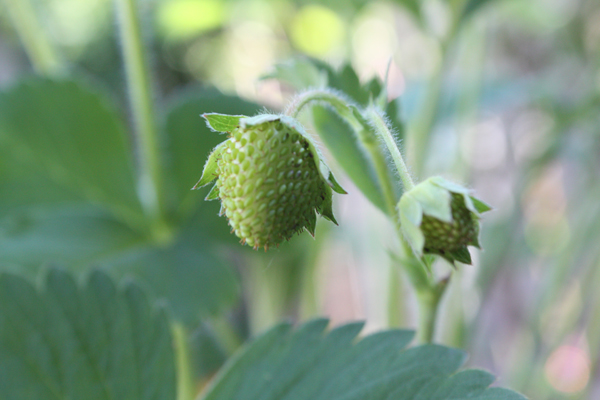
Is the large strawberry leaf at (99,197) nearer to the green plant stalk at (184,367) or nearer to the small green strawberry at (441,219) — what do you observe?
the green plant stalk at (184,367)

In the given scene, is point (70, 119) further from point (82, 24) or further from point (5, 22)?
point (82, 24)

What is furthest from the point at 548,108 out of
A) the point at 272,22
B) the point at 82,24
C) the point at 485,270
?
the point at 82,24

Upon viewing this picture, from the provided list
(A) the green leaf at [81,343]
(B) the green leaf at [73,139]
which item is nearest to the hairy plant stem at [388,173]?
(A) the green leaf at [81,343]

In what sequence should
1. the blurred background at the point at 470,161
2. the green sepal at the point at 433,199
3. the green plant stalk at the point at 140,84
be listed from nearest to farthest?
the green sepal at the point at 433,199 < the green plant stalk at the point at 140,84 < the blurred background at the point at 470,161

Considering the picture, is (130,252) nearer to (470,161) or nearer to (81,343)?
(81,343)

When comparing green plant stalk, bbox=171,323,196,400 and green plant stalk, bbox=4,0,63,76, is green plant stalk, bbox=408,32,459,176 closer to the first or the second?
green plant stalk, bbox=171,323,196,400

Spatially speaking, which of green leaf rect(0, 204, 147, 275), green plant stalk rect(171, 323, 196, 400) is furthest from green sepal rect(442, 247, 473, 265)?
green leaf rect(0, 204, 147, 275)
